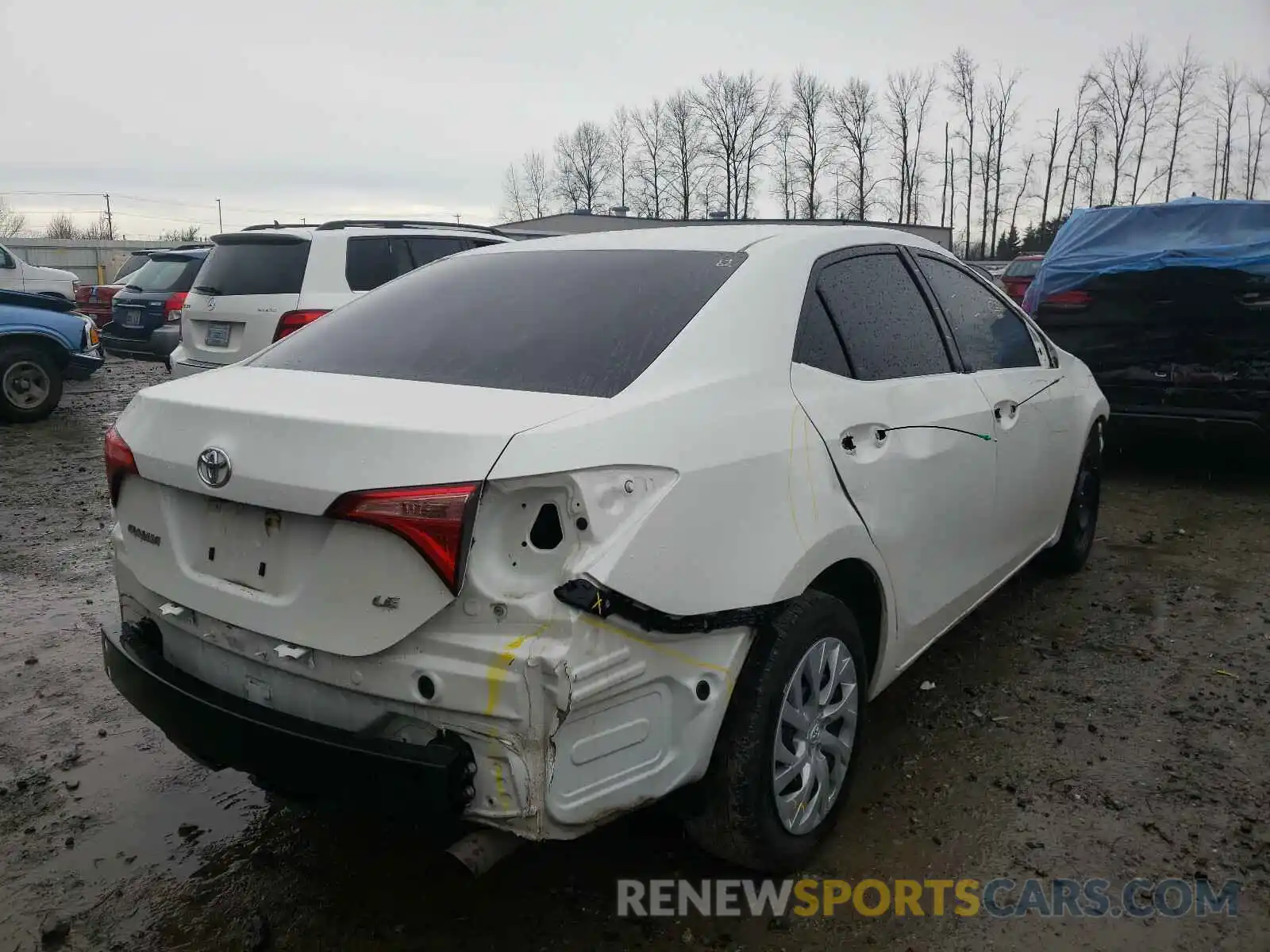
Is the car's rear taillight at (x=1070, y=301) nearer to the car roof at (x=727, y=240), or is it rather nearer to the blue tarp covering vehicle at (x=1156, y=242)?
the blue tarp covering vehicle at (x=1156, y=242)

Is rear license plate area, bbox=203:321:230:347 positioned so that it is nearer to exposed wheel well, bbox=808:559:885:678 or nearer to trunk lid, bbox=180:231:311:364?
trunk lid, bbox=180:231:311:364

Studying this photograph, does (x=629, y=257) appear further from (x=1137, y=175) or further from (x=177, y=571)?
(x=1137, y=175)

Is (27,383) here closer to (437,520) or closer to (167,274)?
(167,274)

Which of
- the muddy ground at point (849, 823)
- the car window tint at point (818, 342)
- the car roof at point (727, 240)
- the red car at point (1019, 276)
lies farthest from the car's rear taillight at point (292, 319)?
the red car at point (1019, 276)

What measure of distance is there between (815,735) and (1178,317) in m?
5.40

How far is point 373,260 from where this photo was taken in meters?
8.23

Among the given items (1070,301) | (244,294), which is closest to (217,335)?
(244,294)

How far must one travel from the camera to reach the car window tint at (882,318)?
298 centimetres

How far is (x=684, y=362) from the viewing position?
240 centimetres

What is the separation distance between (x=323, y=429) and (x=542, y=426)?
1.55ft

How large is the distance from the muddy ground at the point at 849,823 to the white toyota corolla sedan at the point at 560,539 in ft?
1.22

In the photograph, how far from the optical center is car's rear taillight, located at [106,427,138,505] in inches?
99.0

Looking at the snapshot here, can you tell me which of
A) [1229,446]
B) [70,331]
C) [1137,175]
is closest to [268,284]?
[70,331]

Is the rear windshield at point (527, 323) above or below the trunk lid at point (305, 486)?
above
